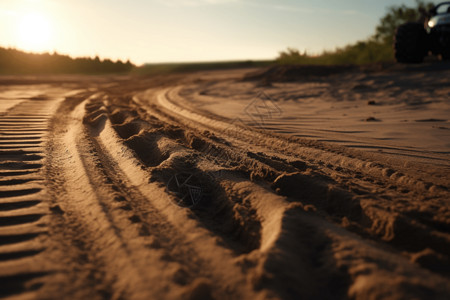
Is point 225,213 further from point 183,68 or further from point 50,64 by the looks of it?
point 183,68

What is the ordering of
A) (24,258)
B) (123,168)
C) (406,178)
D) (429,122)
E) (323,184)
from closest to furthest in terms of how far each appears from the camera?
1. (24,258)
2. (323,184)
3. (406,178)
4. (123,168)
5. (429,122)

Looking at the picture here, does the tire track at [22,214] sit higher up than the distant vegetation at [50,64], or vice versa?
the distant vegetation at [50,64]

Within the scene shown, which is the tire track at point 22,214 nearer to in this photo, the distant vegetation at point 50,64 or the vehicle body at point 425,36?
the vehicle body at point 425,36

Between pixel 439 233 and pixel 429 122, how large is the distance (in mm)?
3134

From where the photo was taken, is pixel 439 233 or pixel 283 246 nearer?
pixel 283 246

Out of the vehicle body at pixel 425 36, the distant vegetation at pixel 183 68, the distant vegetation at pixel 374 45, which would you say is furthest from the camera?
the distant vegetation at pixel 183 68

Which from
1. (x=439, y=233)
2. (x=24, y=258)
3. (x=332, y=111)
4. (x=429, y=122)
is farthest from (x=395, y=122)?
(x=24, y=258)

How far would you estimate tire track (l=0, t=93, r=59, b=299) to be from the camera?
129 centimetres

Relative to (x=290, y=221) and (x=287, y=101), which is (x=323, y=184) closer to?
(x=290, y=221)

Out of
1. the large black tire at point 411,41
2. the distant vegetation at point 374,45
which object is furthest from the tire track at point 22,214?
the distant vegetation at point 374,45

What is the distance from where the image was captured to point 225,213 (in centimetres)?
188

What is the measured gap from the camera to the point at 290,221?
1.64m

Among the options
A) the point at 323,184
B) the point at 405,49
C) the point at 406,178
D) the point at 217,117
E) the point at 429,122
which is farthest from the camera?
the point at 405,49

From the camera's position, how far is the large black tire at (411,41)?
8.27 meters
